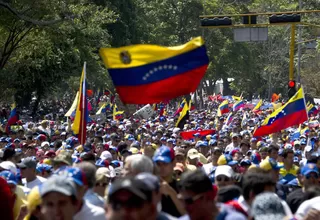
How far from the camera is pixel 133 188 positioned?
4527 millimetres

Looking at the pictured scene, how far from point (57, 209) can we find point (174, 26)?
57.9 m

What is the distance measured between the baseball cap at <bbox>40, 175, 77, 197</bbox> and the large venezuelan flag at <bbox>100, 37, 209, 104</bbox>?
3.53 meters

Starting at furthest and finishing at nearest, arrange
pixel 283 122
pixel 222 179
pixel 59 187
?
pixel 283 122 < pixel 222 179 < pixel 59 187

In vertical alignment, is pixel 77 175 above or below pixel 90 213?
above

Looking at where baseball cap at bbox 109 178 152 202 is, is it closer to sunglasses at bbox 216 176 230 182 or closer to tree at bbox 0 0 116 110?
sunglasses at bbox 216 176 230 182

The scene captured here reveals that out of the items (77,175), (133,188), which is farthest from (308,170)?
(133,188)

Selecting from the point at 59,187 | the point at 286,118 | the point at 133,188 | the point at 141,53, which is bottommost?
the point at 286,118

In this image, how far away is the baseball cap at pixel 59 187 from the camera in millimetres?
5453

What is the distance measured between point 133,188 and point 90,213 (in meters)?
2.09

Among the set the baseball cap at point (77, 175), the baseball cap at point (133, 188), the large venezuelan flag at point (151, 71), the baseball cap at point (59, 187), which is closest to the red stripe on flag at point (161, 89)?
the large venezuelan flag at point (151, 71)

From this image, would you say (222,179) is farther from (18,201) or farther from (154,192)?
(154,192)

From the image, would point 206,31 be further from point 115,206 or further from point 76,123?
point 115,206

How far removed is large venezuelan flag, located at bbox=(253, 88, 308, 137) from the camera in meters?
17.8

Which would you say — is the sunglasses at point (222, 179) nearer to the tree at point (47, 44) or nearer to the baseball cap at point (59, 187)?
the baseball cap at point (59, 187)
